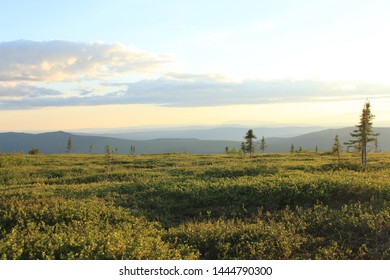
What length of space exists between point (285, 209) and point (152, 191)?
7.66 m

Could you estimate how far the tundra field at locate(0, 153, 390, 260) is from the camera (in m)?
9.92

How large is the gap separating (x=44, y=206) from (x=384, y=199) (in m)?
15.6

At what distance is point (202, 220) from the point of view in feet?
48.8

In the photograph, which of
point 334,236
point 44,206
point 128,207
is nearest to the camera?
point 334,236

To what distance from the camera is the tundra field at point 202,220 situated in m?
9.92

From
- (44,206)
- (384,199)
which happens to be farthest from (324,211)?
(44,206)

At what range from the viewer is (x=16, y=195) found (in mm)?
18312

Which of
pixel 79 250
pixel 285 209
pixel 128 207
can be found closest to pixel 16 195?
pixel 128 207

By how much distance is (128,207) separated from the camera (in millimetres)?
16562

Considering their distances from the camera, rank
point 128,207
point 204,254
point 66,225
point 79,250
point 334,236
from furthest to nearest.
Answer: point 128,207
point 66,225
point 334,236
point 204,254
point 79,250

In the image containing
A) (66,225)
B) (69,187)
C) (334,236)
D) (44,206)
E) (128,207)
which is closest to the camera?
(334,236)

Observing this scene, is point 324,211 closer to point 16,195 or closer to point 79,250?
point 79,250

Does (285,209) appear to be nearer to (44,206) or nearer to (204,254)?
(204,254)
